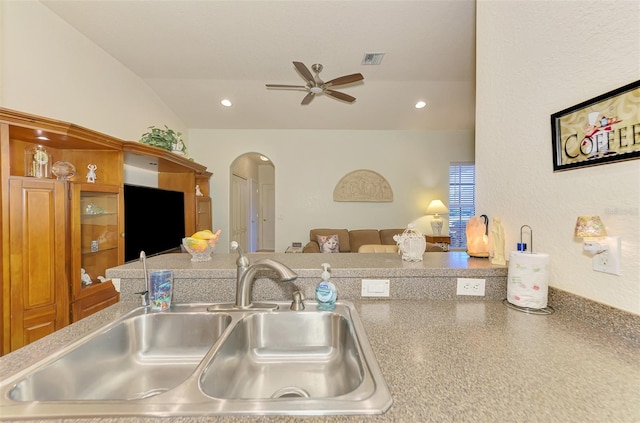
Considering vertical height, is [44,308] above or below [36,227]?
below

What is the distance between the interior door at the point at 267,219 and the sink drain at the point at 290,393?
6907 millimetres

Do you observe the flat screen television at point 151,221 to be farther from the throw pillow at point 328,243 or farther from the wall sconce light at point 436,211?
the wall sconce light at point 436,211

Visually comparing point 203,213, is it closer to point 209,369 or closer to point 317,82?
point 317,82

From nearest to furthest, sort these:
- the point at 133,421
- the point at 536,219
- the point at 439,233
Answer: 1. the point at 133,421
2. the point at 536,219
3. the point at 439,233

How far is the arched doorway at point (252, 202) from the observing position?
552 centimetres

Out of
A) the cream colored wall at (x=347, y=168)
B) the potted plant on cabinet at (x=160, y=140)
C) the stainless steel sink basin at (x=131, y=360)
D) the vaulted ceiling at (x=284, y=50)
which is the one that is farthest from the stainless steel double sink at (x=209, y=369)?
the cream colored wall at (x=347, y=168)

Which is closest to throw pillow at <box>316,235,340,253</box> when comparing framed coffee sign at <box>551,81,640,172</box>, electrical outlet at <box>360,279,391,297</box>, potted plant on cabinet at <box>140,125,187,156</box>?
potted plant on cabinet at <box>140,125,187,156</box>

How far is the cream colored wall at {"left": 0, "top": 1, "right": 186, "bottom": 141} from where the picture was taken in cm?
206

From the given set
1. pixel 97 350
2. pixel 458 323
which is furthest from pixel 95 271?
pixel 458 323

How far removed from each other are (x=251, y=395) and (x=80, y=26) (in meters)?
3.66

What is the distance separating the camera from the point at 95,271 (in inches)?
97.2

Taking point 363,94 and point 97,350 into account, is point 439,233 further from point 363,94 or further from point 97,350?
point 97,350

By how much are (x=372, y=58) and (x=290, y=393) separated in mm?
3529

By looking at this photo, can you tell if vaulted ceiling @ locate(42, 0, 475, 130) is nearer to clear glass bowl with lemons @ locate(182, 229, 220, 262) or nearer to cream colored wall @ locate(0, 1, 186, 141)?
cream colored wall @ locate(0, 1, 186, 141)
